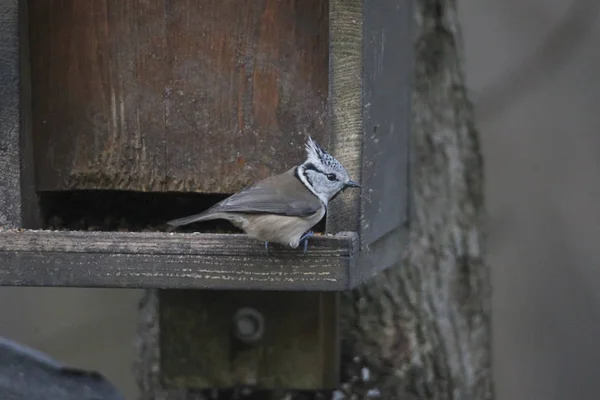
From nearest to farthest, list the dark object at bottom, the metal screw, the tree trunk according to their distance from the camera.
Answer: the dark object at bottom, the metal screw, the tree trunk

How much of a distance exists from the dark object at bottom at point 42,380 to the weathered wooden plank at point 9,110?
578 millimetres

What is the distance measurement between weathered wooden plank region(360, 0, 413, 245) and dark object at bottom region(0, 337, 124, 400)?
2.70 ft

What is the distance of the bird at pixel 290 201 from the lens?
2.86 meters

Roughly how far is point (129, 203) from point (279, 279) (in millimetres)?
808

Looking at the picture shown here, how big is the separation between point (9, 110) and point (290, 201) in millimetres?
770

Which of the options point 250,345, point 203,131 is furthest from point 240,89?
point 250,345

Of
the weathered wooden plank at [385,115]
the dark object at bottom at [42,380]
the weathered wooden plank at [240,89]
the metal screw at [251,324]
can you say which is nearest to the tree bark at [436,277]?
the weathered wooden plank at [385,115]

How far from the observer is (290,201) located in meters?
2.96

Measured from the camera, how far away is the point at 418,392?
3.71 m

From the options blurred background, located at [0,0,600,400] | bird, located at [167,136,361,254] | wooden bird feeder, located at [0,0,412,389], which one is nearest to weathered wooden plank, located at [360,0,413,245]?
wooden bird feeder, located at [0,0,412,389]

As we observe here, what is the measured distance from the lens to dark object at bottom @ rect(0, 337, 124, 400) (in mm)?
2457

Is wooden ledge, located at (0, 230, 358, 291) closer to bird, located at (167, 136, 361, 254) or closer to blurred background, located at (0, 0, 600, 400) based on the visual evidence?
A: bird, located at (167, 136, 361, 254)

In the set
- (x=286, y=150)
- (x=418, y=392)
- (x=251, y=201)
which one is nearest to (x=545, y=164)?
(x=418, y=392)

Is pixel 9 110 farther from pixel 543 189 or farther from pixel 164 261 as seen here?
pixel 543 189
